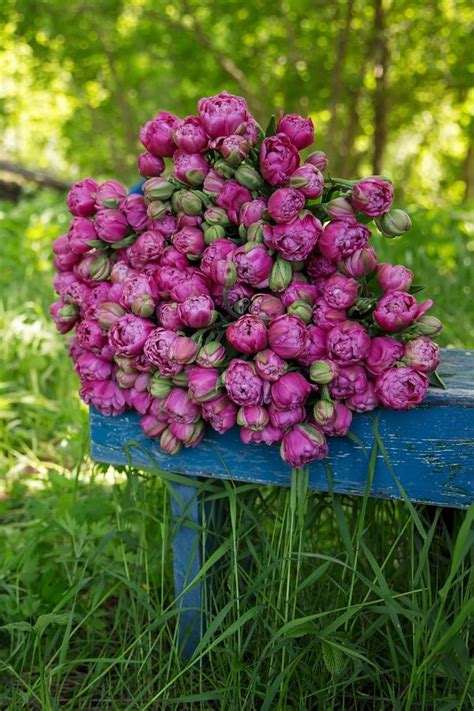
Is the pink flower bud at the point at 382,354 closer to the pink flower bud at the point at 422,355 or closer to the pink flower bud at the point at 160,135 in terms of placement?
the pink flower bud at the point at 422,355

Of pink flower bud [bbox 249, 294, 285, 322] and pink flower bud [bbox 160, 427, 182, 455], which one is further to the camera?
pink flower bud [bbox 160, 427, 182, 455]

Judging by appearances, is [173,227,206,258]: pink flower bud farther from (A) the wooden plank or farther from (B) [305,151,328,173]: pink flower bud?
(A) the wooden plank

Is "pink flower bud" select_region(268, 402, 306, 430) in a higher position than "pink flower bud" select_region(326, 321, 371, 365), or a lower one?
lower

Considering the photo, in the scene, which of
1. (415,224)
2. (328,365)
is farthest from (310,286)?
(415,224)

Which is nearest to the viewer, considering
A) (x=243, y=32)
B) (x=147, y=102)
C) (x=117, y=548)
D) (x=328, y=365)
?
(x=328, y=365)

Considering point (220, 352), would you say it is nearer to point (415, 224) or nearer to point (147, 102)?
point (415, 224)

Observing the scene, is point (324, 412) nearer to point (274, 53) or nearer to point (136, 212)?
point (136, 212)


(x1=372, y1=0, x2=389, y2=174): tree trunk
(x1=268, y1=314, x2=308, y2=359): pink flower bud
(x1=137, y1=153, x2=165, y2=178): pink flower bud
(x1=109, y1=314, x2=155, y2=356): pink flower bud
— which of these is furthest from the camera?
(x1=372, y1=0, x2=389, y2=174): tree trunk

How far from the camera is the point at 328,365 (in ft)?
4.14

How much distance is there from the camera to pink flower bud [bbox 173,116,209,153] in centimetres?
135

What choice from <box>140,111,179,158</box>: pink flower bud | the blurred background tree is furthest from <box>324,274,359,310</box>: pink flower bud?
the blurred background tree

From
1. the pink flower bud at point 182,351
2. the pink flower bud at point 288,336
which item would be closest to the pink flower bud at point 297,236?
the pink flower bud at point 288,336

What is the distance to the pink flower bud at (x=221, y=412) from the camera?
1.31 meters

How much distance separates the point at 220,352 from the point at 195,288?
12cm
